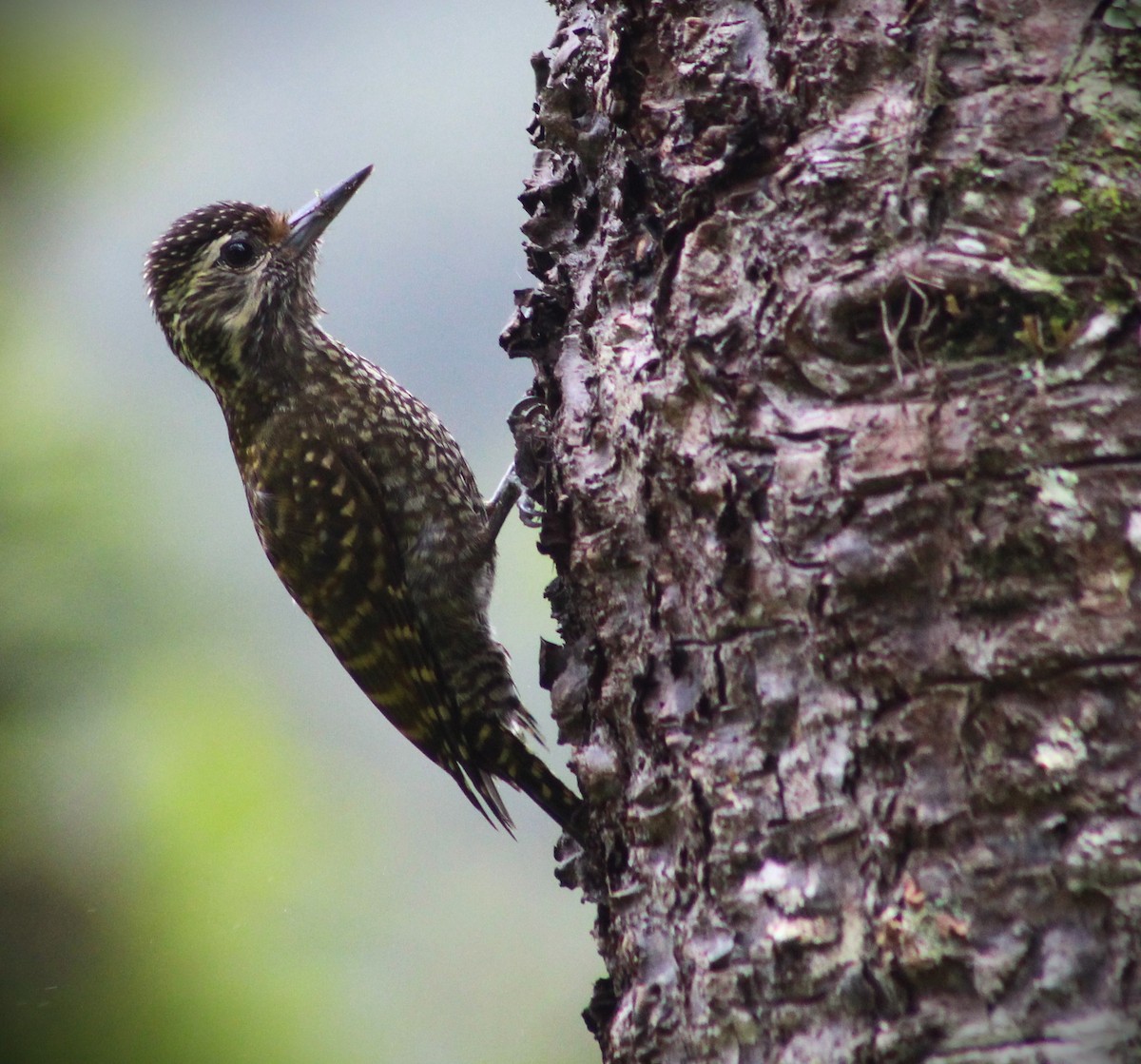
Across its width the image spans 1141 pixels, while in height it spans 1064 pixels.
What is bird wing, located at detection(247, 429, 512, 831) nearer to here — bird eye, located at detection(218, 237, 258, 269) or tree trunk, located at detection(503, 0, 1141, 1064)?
bird eye, located at detection(218, 237, 258, 269)

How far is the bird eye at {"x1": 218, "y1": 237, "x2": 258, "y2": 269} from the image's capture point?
3467mm

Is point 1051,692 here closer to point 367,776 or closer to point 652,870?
point 652,870

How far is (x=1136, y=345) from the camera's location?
136cm

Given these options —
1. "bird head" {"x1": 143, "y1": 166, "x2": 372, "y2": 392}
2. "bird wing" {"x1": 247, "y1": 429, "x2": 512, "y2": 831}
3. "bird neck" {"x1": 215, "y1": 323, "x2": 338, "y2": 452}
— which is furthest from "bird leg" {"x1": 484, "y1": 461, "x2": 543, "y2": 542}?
"bird head" {"x1": 143, "y1": 166, "x2": 372, "y2": 392}

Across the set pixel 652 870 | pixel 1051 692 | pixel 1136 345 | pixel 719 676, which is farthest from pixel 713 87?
pixel 652 870

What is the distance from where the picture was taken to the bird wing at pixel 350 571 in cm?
321

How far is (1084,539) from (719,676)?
49cm

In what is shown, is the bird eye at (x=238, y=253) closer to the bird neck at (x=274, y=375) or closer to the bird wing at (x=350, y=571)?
the bird neck at (x=274, y=375)

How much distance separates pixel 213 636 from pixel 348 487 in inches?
32.8

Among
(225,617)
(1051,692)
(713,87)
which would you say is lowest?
(1051,692)

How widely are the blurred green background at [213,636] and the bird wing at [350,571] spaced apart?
37 cm

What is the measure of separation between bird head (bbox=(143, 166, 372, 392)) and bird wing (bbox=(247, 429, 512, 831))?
341mm

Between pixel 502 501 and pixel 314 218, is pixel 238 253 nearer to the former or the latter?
pixel 314 218

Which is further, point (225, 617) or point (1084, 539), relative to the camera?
point (225, 617)
